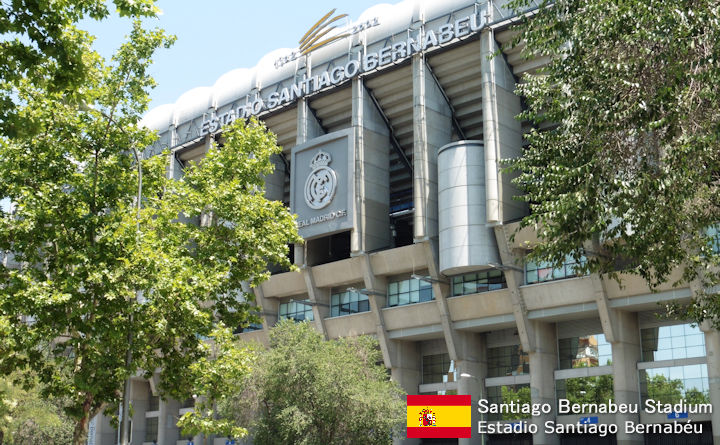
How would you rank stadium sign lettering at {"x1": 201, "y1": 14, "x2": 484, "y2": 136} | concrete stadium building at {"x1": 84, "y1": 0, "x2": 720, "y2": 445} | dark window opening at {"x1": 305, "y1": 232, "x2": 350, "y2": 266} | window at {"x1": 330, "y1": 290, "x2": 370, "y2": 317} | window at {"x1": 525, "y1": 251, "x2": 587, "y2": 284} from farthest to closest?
dark window opening at {"x1": 305, "y1": 232, "x2": 350, "y2": 266} < window at {"x1": 330, "y1": 290, "x2": 370, "y2": 317} < stadium sign lettering at {"x1": 201, "y1": 14, "x2": 484, "y2": 136} < window at {"x1": 525, "y1": 251, "x2": 587, "y2": 284} < concrete stadium building at {"x1": 84, "y1": 0, "x2": 720, "y2": 445}

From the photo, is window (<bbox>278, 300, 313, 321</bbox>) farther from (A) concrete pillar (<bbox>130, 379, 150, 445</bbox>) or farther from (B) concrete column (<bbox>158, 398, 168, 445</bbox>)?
(A) concrete pillar (<bbox>130, 379, 150, 445</bbox>)

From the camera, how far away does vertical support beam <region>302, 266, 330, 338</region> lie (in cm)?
5959

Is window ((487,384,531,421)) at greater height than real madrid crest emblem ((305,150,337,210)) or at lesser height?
lesser

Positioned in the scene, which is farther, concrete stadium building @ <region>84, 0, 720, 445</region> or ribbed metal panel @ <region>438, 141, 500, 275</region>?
ribbed metal panel @ <region>438, 141, 500, 275</region>

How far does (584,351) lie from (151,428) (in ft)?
152

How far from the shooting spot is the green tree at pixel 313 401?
43812 millimetres

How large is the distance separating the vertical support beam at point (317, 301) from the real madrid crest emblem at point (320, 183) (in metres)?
5.28

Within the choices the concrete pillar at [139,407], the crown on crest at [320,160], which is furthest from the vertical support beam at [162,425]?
the crown on crest at [320,160]

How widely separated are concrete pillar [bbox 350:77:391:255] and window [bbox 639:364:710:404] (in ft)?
63.3

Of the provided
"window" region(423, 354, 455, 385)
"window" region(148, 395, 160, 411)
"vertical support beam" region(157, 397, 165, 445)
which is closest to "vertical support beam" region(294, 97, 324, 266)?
"window" region(423, 354, 455, 385)

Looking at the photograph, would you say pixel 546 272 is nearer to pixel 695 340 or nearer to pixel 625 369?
pixel 625 369

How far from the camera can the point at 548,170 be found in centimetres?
2266

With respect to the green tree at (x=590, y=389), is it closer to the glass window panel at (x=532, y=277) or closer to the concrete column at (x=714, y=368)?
the glass window panel at (x=532, y=277)

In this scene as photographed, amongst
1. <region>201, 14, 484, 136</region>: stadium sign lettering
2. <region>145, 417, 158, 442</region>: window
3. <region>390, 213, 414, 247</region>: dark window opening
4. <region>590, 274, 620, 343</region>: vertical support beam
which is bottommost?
<region>145, 417, 158, 442</region>: window
